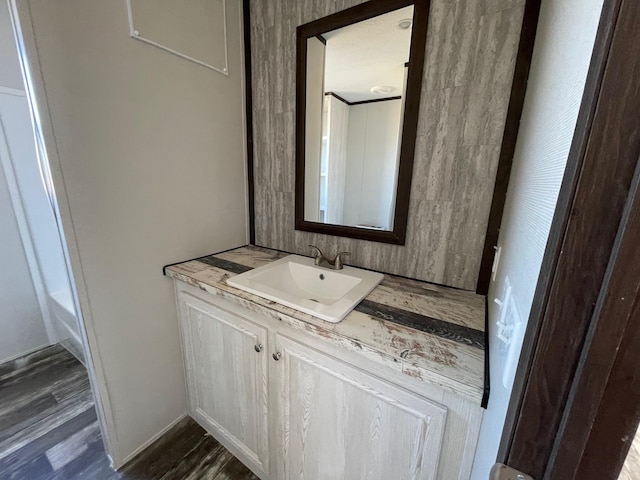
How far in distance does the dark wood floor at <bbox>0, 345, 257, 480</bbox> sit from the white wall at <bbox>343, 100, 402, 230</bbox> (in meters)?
1.35

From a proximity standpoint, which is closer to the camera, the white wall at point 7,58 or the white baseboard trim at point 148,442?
the white baseboard trim at point 148,442

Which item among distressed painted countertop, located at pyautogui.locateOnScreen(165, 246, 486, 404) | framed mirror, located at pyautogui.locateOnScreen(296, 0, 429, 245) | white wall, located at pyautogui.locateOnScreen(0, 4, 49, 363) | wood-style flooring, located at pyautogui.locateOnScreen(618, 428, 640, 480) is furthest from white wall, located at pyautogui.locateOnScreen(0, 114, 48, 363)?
wood-style flooring, located at pyautogui.locateOnScreen(618, 428, 640, 480)

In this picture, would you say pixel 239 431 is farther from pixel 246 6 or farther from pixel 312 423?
pixel 246 6

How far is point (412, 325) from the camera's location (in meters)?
0.82

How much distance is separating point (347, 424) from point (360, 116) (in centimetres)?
120

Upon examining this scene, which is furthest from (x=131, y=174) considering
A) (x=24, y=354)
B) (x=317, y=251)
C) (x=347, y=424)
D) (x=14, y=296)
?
(x=24, y=354)

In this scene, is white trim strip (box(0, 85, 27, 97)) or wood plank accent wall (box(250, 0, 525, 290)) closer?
wood plank accent wall (box(250, 0, 525, 290))

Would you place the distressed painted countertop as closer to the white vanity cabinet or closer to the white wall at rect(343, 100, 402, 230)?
the white vanity cabinet

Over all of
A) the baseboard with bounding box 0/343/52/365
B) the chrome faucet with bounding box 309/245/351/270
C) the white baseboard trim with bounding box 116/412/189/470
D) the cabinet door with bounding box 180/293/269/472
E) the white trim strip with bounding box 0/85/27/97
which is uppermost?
the white trim strip with bounding box 0/85/27/97

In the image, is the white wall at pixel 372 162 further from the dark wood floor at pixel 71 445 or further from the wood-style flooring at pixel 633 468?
the dark wood floor at pixel 71 445

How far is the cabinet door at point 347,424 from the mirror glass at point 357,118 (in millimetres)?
676

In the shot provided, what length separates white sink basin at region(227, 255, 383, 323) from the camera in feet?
3.10

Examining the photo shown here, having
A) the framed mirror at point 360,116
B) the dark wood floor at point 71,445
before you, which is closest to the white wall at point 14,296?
the dark wood floor at point 71,445

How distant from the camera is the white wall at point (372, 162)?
3.71 ft
